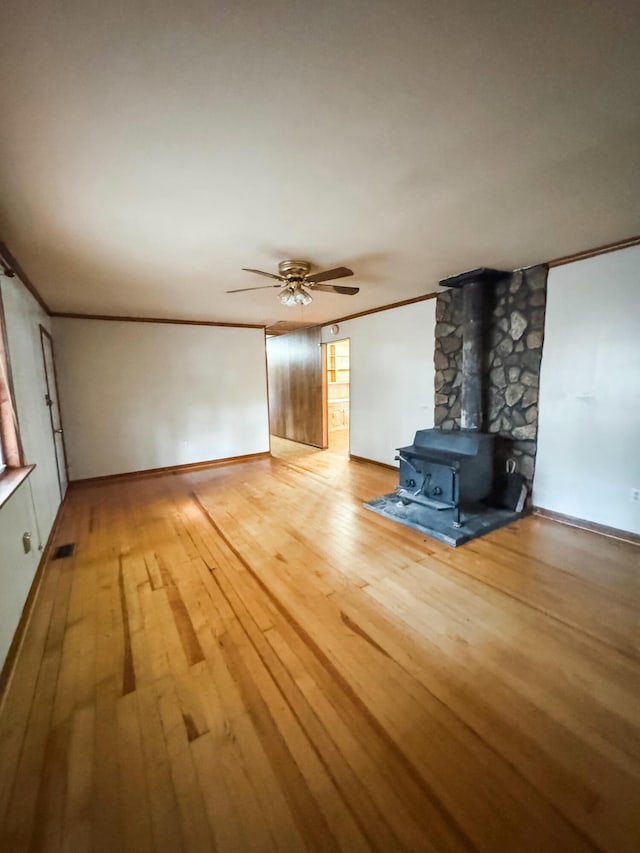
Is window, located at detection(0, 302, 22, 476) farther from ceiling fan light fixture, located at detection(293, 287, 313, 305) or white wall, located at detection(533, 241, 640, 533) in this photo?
white wall, located at detection(533, 241, 640, 533)

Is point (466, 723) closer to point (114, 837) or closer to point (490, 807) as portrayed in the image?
point (490, 807)

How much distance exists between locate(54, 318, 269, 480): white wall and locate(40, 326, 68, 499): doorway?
0.73 feet

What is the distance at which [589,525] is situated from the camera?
9.51 feet

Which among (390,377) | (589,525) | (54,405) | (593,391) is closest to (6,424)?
(54,405)

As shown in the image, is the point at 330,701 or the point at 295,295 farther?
the point at 295,295

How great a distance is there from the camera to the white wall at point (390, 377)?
4214 millimetres

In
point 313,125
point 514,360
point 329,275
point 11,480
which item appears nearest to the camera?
point 313,125

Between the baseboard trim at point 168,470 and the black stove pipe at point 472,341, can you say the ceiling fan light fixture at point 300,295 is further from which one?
the baseboard trim at point 168,470

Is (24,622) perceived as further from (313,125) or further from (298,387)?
(298,387)

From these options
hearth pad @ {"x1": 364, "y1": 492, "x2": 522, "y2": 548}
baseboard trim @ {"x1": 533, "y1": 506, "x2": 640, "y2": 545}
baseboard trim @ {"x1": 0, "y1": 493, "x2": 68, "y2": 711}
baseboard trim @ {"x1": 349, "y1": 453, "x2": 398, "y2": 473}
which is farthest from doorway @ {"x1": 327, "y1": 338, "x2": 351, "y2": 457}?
baseboard trim @ {"x1": 0, "y1": 493, "x2": 68, "y2": 711}

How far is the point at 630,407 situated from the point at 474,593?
1958 mm

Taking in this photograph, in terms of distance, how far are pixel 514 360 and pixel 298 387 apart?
4313 millimetres

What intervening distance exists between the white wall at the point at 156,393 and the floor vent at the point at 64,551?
2004 millimetres

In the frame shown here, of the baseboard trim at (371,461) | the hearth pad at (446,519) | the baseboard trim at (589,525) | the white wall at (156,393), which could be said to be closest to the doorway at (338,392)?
the baseboard trim at (371,461)
